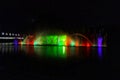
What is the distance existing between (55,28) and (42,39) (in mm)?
5879

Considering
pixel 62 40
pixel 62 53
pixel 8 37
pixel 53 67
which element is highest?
pixel 8 37

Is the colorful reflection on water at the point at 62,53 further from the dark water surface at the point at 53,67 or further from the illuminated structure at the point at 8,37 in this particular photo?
the illuminated structure at the point at 8,37

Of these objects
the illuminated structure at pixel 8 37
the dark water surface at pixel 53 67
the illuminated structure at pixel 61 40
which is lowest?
the dark water surface at pixel 53 67

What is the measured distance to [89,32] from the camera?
177ft

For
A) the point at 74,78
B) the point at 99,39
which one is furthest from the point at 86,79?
the point at 99,39

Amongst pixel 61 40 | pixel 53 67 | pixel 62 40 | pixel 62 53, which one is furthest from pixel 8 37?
pixel 53 67

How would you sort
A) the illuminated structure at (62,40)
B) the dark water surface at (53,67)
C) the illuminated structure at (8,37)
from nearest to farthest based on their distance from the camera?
the dark water surface at (53,67)
the illuminated structure at (62,40)
the illuminated structure at (8,37)

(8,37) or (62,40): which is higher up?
(8,37)

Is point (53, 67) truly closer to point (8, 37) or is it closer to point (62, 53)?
point (62, 53)

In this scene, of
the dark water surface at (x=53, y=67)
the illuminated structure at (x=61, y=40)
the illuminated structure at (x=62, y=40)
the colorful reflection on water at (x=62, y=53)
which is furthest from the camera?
the illuminated structure at (x=62, y=40)

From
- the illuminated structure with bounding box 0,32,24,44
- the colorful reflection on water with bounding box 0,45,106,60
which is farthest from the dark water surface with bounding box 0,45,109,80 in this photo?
the illuminated structure with bounding box 0,32,24,44

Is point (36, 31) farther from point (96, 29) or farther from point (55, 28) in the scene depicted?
point (96, 29)

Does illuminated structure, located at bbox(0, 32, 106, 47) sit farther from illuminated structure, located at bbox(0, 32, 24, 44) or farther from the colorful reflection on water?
illuminated structure, located at bbox(0, 32, 24, 44)

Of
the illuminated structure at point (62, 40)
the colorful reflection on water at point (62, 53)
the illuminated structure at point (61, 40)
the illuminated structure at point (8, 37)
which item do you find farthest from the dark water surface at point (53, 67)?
the illuminated structure at point (8, 37)
